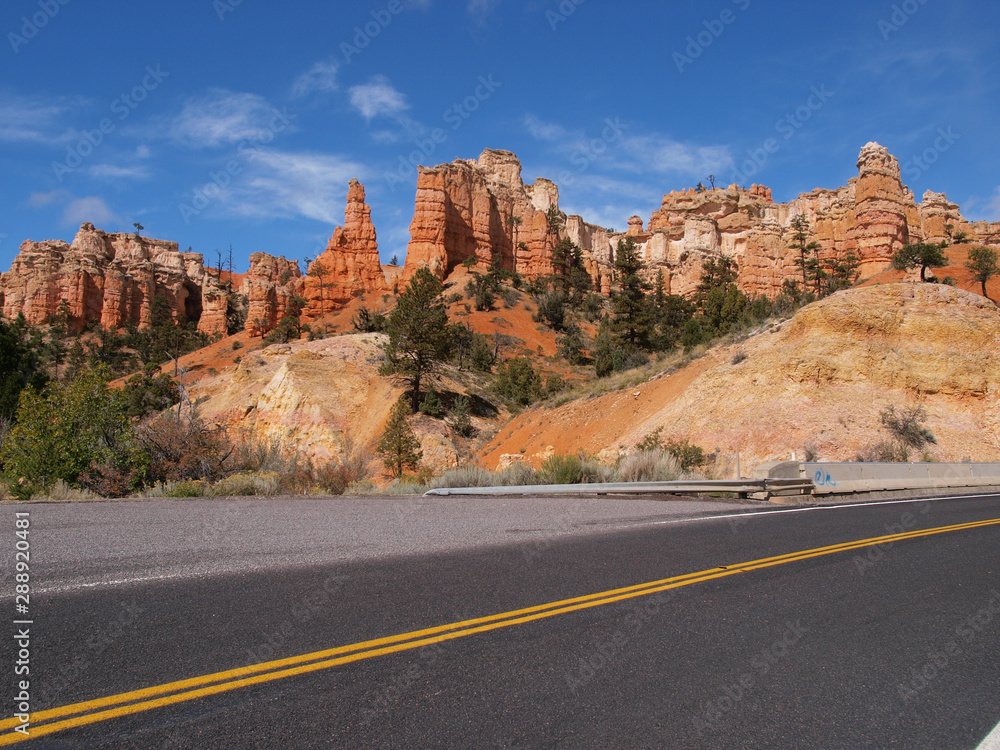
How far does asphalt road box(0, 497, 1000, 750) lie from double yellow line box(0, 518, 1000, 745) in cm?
2

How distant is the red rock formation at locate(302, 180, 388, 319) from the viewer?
75.8 m

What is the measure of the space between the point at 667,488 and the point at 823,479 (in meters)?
4.09

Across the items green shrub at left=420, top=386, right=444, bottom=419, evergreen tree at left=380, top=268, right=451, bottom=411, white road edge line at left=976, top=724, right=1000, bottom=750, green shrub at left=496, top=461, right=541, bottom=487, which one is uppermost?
evergreen tree at left=380, top=268, right=451, bottom=411

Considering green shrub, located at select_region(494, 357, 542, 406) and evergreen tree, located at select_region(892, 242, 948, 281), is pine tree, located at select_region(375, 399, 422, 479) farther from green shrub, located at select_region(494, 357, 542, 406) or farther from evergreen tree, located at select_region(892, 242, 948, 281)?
evergreen tree, located at select_region(892, 242, 948, 281)

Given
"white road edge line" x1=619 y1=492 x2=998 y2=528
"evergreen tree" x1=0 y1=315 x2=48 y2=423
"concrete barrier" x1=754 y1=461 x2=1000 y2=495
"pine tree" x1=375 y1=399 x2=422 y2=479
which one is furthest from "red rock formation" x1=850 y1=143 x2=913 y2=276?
"evergreen tree" x1=0 y1=315 x2=48 y2=423

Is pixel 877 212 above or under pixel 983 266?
above

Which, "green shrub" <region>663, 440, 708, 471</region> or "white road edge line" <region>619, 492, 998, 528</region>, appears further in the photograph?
"green shrub" <region>663, 440, 708, 471</region>

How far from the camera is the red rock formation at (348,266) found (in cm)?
7575

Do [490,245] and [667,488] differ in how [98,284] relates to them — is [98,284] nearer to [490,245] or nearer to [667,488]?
[490,245]

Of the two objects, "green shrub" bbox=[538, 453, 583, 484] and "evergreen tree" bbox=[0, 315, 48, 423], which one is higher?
"evergreen tree" bbox=[0, 315, 48, 423]

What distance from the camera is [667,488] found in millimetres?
13953

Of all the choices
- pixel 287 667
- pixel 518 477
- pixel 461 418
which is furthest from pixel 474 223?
pixel 287 667

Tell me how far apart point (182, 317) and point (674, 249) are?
73.5m

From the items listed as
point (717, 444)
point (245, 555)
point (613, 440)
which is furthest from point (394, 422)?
point (245, 555)
